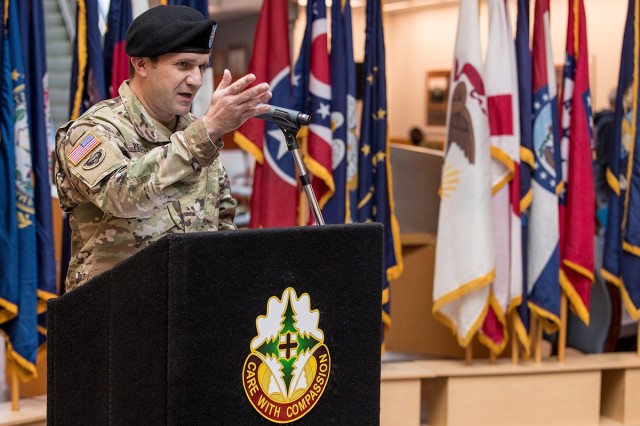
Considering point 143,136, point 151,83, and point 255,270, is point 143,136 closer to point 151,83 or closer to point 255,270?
point 151,83

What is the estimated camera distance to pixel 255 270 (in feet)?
4.87

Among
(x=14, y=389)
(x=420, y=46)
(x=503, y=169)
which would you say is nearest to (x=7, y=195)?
(x=14, y=389)

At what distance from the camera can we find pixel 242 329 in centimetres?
148

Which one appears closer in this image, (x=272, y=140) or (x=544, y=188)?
(x=272, y=140)

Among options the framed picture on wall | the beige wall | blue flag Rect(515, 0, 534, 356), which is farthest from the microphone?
the framed picture on wall

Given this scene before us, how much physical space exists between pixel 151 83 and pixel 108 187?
348mm

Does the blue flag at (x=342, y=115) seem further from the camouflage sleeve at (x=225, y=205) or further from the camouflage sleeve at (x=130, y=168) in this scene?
the camouflage sleeve at (x=130, y=168)

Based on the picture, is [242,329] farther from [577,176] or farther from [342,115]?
[577,176]

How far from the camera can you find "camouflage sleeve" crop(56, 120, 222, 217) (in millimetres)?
1633

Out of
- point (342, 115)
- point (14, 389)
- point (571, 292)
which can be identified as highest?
point (342, 115)

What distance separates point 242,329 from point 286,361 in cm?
11

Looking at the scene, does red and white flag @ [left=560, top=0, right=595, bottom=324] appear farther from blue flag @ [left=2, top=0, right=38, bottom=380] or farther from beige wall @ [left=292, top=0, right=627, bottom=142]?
beige wall @ [left=292, top=0, right=627, bottom=142]

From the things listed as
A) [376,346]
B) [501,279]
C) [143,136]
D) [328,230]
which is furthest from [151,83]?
[501,279]

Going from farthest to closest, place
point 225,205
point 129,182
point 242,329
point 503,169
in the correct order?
point 503,169 < point 225,205 < point 129,182 < point 242,329
